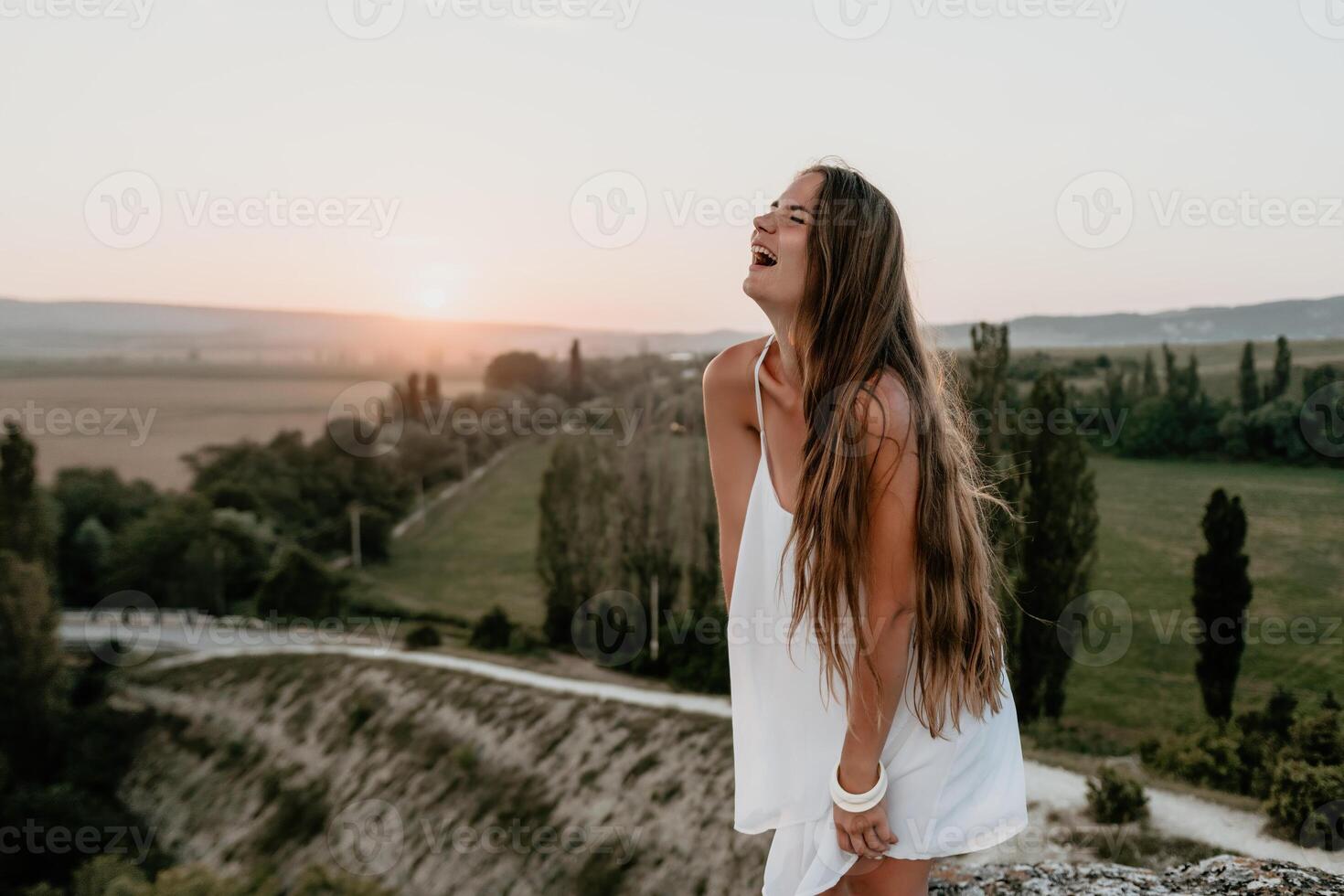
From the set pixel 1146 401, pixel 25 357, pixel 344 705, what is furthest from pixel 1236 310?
pixel 25 357

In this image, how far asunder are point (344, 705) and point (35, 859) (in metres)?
7.82

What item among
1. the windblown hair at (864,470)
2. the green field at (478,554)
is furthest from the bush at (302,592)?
the windblown hair at (864,470)

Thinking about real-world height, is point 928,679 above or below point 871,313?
below

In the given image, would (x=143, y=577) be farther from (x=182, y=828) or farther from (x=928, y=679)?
(x=928, y=679)

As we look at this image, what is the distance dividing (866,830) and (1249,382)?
23.8 meters

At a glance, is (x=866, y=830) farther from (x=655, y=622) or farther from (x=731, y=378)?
(x=655, y=622)

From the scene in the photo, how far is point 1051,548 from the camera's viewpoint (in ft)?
58.8

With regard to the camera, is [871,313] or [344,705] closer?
[871,313]

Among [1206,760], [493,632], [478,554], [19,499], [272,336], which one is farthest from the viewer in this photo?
[272,336]

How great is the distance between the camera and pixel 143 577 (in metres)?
38.7

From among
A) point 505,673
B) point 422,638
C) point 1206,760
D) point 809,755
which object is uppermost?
point 809,755

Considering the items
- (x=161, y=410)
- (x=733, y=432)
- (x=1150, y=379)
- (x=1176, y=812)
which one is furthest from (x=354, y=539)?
(x=733, y=432)

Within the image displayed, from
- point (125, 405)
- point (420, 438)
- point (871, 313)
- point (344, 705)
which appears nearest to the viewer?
point (871, 313)

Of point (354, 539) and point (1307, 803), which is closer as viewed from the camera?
point (1307, 803)
